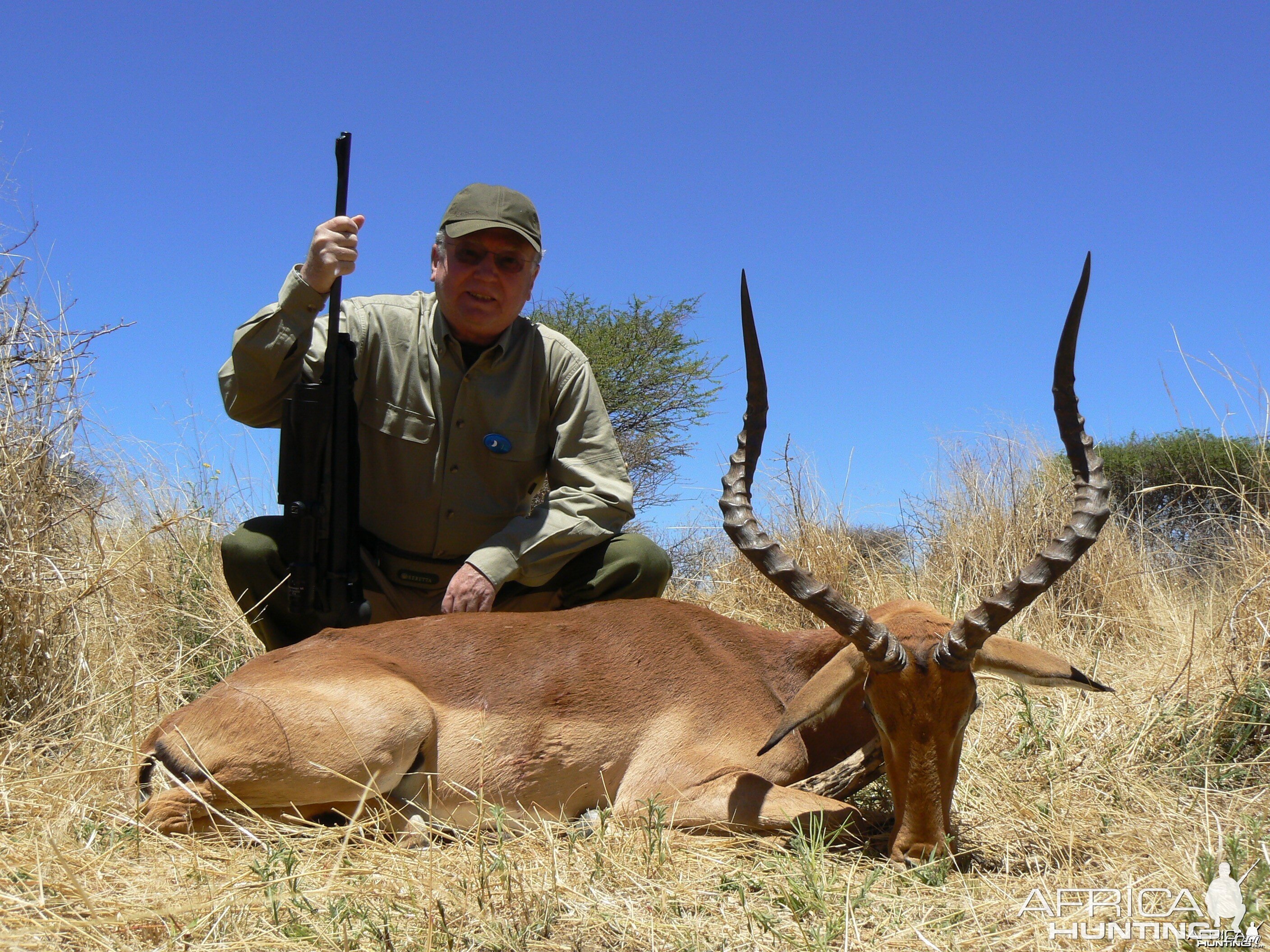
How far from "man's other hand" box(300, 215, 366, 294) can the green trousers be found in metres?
1.26

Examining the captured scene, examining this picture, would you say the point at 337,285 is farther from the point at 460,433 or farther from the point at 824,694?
the point at 824,694

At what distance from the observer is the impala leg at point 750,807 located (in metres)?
3.47

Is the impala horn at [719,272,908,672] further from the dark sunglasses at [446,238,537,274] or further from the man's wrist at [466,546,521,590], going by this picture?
the dark sunglasses at [446,238,537,274]

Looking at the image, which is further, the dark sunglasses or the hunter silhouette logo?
the dark sunglasses

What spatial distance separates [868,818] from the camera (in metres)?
3.58

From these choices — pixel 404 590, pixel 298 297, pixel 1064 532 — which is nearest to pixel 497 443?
pixel 404 590

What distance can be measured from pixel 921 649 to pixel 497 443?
264cm

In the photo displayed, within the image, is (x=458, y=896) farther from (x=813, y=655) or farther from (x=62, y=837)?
(x=813, y=655)

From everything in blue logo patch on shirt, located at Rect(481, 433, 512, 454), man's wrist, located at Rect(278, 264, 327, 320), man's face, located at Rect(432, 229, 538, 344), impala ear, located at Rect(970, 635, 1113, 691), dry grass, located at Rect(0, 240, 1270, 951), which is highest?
man's face, located at Rect(432, 229, 538, 344)

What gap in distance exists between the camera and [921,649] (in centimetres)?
329

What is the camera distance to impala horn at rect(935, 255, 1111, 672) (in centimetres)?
322
